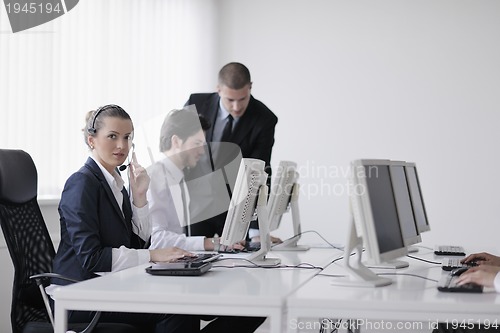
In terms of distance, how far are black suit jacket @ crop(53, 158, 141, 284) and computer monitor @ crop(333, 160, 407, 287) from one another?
0.87m

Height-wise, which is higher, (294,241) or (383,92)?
(383,92)

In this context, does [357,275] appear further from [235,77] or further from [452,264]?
[235,77]

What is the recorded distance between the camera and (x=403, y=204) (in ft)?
8.47

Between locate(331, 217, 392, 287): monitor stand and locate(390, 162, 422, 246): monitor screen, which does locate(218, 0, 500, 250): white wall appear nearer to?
locate(390, 162, 422, 246): monitor screen

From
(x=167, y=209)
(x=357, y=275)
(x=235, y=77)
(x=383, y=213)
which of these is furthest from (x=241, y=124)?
(x=357, y=275)

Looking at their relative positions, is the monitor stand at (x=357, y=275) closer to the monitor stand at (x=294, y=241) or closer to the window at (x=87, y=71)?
the monitor stand at (x=294, y=241)

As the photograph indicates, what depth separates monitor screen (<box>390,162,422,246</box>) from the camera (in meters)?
2.44

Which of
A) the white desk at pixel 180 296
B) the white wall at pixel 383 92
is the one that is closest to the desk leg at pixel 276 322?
the white desk at pixel 180 296

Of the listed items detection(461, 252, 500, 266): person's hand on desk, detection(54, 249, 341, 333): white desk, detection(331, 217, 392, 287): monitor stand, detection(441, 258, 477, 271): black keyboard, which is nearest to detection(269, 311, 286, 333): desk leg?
detection(54, 249, 341, 333): white desk

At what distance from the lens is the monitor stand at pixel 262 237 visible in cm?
275

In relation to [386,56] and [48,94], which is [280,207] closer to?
[48,94]

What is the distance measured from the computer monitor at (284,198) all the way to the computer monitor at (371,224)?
1158mm

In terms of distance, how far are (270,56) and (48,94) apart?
2047mm

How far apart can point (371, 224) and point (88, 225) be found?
102 cm
